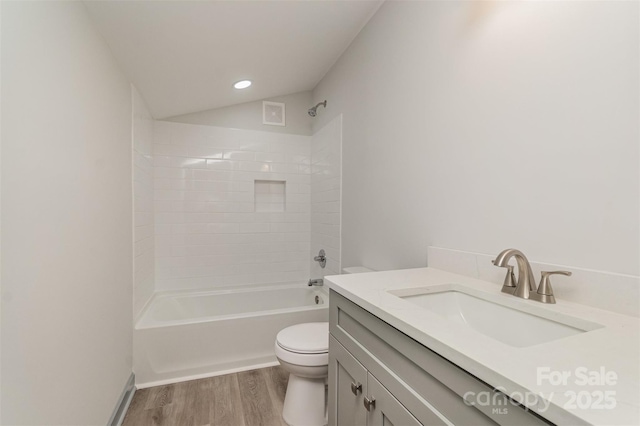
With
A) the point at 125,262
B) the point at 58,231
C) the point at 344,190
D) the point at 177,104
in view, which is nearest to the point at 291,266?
the point at 344,190

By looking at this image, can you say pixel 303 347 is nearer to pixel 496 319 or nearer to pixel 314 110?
pixel 496 319

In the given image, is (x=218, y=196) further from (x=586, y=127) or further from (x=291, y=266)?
(x=586, y=127)

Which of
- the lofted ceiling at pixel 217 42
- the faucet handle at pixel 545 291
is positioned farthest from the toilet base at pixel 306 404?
the lofted ceiling at pixel 217 42

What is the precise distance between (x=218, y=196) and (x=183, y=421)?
1.87 metres

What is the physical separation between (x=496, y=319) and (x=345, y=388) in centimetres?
58

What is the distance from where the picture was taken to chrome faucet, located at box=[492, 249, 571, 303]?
86 cm

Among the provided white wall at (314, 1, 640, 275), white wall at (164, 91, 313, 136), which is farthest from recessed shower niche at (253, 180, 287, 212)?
white wall at (314, 1, 640, 275)

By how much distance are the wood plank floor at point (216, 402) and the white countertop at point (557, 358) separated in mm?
1324

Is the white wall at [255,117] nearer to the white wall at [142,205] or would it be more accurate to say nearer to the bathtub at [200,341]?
the white wall at [142,205]

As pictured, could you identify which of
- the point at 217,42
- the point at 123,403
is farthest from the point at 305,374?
the point at 217,42

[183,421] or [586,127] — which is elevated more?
[586,127]

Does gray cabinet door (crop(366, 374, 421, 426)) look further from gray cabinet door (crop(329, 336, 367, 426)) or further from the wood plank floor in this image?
the wood plank floor

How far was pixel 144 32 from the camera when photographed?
1414 mm

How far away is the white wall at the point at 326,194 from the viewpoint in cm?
253
